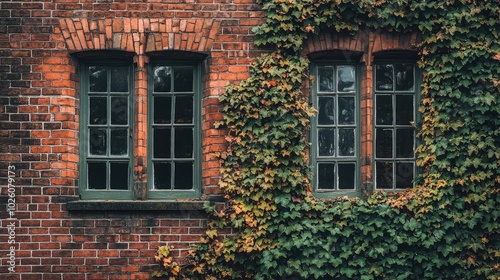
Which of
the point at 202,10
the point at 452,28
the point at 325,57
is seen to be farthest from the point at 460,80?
the point at 202,10

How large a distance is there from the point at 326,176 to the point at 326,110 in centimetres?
80

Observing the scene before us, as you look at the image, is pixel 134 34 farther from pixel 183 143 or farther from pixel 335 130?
pixel 335 130

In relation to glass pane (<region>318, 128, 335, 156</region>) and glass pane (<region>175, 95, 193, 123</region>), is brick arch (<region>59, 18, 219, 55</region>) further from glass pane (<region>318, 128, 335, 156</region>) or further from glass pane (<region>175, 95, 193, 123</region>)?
glass pane (<region>318, 128, 335, 156</region>)

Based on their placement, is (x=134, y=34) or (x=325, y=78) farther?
(x=325, y=78)

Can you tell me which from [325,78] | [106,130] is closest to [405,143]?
[325,78]

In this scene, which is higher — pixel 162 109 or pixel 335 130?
pixel 162 109

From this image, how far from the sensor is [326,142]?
8789mm

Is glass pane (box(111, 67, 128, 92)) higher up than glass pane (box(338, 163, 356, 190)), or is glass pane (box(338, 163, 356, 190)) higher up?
glass pane (box(111, 67, 128, 92))

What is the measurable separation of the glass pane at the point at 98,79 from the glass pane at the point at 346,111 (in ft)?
9.31

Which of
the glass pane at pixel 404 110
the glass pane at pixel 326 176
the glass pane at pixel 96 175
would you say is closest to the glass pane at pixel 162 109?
the glass pane at pixel 96 175

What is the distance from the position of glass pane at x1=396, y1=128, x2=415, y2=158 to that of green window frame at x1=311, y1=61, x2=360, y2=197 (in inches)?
19.3

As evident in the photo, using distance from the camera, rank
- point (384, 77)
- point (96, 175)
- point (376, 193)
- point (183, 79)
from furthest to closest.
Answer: point (384, 77) < point (183, 79) < point (96, 175) < point (376, 193)

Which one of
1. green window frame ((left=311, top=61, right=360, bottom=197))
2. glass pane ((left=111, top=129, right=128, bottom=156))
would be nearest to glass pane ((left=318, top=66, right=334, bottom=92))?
green window frame ((left=311, top=61, right=360, bottom=197))

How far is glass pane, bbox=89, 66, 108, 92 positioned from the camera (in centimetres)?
873
